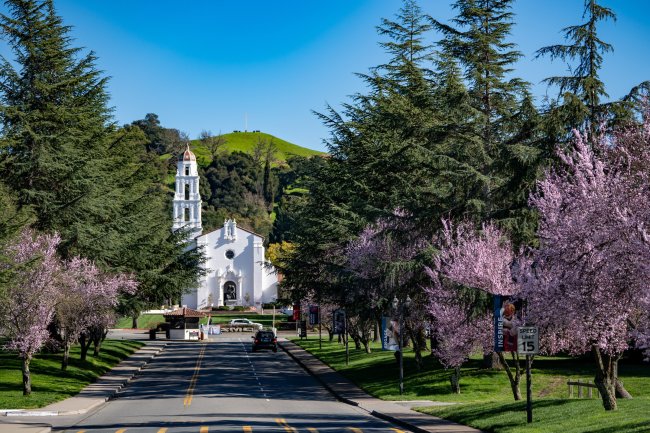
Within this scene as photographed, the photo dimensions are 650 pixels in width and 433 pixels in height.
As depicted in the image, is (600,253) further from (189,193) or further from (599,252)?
(189,193)

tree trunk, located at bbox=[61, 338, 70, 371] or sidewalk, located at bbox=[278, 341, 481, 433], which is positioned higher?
tree trunk, located at bbox=[61, 338, 70, 371]

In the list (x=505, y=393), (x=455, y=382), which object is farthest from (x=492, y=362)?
(x=505, y=393)

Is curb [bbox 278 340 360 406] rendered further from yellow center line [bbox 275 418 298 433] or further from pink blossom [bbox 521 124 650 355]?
pink blossom [bbox 521 124 650 355]

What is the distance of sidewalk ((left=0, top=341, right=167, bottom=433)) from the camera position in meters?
26.8

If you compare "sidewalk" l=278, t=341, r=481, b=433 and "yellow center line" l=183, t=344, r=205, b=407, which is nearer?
"sidewalk" l=278, t=341, r=481, b=433

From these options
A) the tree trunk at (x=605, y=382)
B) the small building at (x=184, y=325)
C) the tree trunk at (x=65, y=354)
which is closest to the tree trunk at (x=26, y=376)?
the tree trunk at (x=65, y=354)

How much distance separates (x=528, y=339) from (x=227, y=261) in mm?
116967

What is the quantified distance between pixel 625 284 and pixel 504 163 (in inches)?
527

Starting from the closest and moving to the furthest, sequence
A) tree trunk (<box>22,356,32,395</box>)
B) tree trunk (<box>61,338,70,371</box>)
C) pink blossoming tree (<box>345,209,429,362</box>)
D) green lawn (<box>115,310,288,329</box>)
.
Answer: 1. tree trunk (<box>22,356,32,395</box>)
2. pink blossoming tree (<box>345,209,429,362</box>)
3. tree trunk (<box>61,338,70,371</box>)
4. green lawn (<box>115,310,288,329</box>)

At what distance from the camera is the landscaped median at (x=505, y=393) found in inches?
904

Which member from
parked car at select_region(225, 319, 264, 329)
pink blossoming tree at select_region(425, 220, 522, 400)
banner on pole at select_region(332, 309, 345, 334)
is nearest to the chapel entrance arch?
parked car at select_region(225, 319, 264, 329)

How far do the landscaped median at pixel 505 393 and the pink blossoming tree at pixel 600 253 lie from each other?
75.2 inches

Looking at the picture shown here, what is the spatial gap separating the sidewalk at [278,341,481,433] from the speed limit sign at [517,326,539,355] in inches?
110

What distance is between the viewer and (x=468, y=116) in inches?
1559
